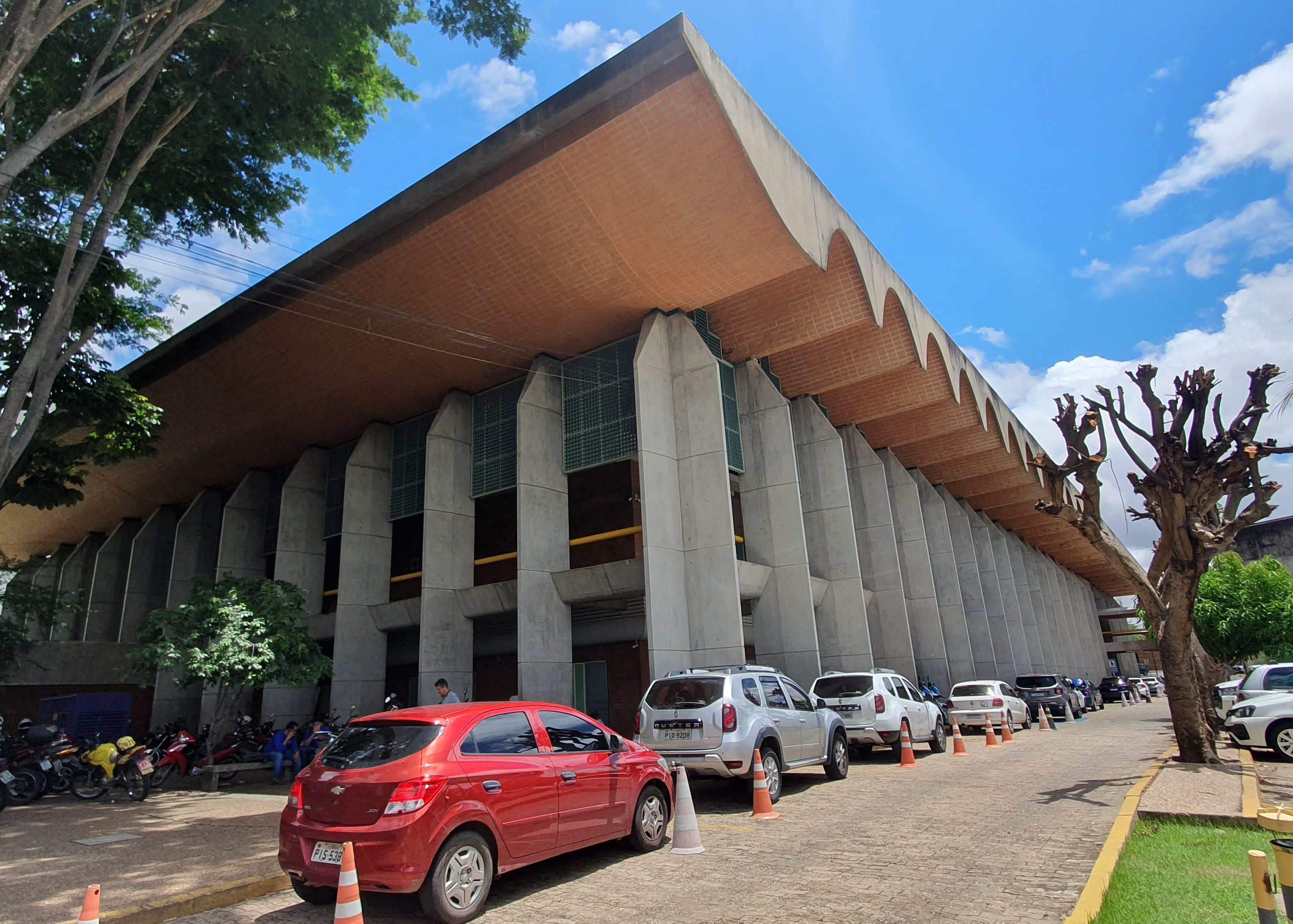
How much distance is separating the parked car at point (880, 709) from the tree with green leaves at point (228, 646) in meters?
11.7

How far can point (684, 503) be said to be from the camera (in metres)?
17.9

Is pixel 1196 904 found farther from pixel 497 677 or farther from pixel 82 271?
pixel 497 677

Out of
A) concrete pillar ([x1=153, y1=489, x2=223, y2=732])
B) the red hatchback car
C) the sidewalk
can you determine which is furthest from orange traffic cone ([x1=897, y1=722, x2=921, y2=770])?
concrete pillar ([x1=153, y1=489, x2=223, y2=732])

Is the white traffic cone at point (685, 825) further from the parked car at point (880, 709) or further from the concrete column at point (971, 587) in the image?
the concrete column at point (971, 587)

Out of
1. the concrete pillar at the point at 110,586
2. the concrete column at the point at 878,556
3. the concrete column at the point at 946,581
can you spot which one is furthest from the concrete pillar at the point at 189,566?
the concrete column at the point at 946,581

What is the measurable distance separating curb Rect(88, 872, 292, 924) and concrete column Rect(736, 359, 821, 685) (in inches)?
538

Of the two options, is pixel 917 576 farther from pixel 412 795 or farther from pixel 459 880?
pixel 412 795

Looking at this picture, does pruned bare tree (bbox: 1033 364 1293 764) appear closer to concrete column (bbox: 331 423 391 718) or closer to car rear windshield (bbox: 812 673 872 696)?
car rear windshield (bbox: 812 673 872 696)

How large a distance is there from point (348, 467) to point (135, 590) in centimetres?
1612

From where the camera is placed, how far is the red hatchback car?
516 centimetres

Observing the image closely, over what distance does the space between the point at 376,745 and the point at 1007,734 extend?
16.4 metres

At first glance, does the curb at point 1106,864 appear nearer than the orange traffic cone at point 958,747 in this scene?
Yes

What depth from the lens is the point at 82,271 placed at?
39.6ft

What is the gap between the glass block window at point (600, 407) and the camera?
62.5 feet
